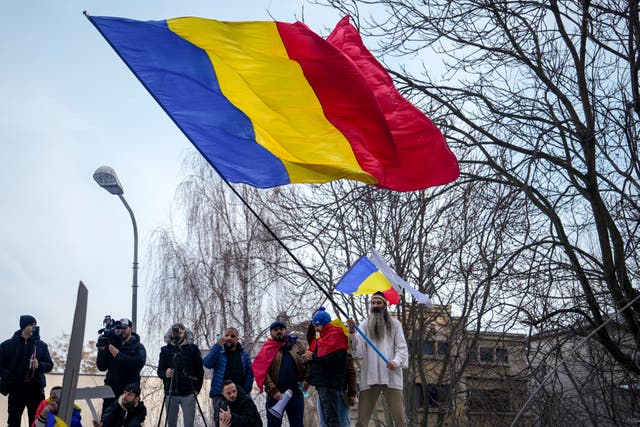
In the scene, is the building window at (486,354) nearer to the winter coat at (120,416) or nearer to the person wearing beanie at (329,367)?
the person wearing beanie at (329,367)

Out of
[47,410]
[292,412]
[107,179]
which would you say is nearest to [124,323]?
[47,410]

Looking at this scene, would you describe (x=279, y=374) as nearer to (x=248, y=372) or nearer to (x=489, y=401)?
(x=248, y=372)

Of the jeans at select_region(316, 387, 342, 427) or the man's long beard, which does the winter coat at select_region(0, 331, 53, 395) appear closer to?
the jeans at select_region(316, 387, 342, 427)

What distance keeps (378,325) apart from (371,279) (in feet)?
6.03

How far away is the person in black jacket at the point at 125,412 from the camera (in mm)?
10328

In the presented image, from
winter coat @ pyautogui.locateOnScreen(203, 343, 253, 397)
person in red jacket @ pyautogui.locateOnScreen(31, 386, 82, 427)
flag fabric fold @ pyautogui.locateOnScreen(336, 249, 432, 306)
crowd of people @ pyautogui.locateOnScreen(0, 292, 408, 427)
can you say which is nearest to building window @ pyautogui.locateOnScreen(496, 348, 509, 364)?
flag fabric fold @ pyautogui.locateOnScreen(336, 249, 432, 306)

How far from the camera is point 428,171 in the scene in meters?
8.64

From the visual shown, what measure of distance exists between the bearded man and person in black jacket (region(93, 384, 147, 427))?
2.79 m

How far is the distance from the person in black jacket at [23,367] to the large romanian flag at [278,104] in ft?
15.4

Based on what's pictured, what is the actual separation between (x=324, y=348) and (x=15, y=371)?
13.7 ft

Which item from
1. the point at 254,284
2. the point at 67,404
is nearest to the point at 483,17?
the point at 67,404

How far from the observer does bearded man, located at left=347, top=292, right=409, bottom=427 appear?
392 inches

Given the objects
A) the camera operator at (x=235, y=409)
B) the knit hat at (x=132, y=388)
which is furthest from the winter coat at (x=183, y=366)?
the camera operator at (x=235, y=409)

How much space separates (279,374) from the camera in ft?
33.6
